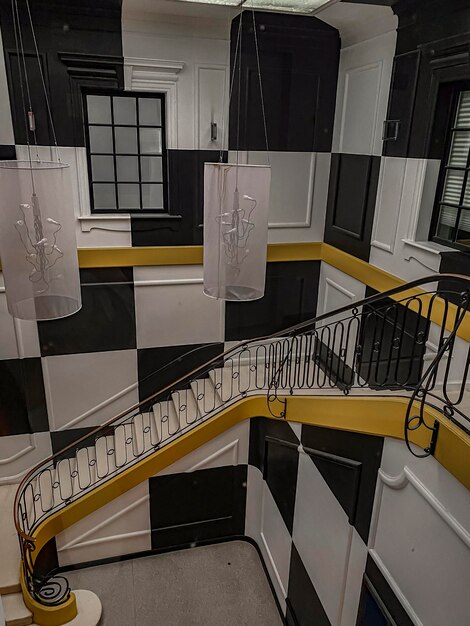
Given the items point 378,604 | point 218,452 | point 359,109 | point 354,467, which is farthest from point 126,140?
point 378,604

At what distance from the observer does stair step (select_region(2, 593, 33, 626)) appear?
4.69m

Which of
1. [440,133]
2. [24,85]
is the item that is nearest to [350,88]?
[440,133]

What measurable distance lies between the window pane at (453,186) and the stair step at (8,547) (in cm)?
544

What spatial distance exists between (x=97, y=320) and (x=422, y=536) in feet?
13.3

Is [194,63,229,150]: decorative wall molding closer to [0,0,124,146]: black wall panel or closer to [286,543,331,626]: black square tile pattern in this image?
[0,0,124,146]: black wall panel

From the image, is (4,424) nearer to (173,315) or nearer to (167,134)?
(173,315)

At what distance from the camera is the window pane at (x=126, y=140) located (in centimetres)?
756

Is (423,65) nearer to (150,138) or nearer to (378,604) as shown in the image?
(378,604)

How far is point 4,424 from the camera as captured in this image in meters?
5.84

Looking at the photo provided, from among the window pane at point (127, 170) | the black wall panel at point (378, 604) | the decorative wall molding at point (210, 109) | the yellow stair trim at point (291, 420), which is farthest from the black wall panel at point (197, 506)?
the window pane at point (127, 170)

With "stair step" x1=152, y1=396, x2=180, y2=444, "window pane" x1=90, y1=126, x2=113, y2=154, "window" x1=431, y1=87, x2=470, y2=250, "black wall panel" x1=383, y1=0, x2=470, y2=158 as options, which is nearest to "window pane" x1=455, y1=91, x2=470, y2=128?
"window" x1=431, y1=87, x2=470, y2=250

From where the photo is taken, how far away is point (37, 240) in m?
2.98

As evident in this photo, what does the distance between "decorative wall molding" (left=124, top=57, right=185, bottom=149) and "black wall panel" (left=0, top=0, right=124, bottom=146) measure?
3.9 inches

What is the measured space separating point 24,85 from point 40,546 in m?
4.69
